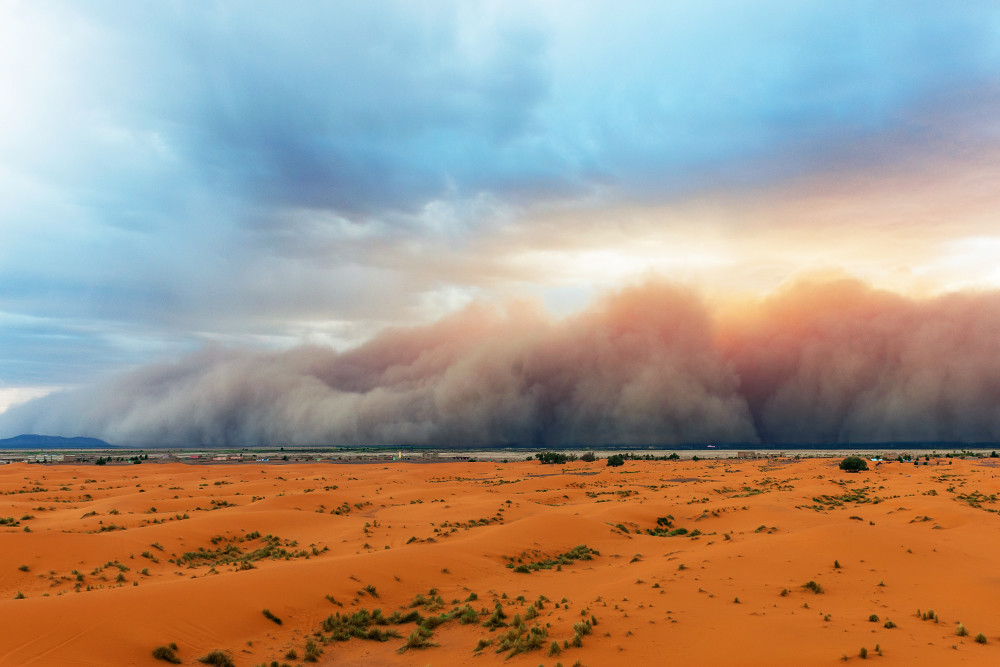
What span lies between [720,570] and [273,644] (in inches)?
705

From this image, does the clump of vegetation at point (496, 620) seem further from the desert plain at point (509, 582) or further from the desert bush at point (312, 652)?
the desert bush at point (312, 652)

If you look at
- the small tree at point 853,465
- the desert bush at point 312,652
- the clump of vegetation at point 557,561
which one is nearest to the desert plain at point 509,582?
the desert bush at point 312,652

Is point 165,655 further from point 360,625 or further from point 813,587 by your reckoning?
point 813,587

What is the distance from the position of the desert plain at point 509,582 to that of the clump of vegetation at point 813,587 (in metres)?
0.07

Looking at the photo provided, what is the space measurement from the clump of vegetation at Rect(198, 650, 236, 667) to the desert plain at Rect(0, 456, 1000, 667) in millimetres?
228

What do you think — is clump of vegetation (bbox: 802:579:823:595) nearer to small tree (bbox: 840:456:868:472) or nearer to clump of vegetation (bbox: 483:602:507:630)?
clump of vegetation (bbox: 483:602:507:630)

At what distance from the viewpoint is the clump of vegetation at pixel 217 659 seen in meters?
15.4

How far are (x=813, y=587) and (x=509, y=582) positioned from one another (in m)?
12.0

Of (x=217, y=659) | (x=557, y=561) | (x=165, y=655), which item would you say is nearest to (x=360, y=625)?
(x=217, y=659)

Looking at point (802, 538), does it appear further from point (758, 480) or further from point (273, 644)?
point (758, 480)

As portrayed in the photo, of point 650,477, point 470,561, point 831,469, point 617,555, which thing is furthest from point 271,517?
point 831,469

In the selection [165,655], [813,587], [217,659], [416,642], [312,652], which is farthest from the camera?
[813,587]

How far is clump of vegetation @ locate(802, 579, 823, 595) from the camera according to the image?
2122 cm

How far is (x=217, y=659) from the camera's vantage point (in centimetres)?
1549
